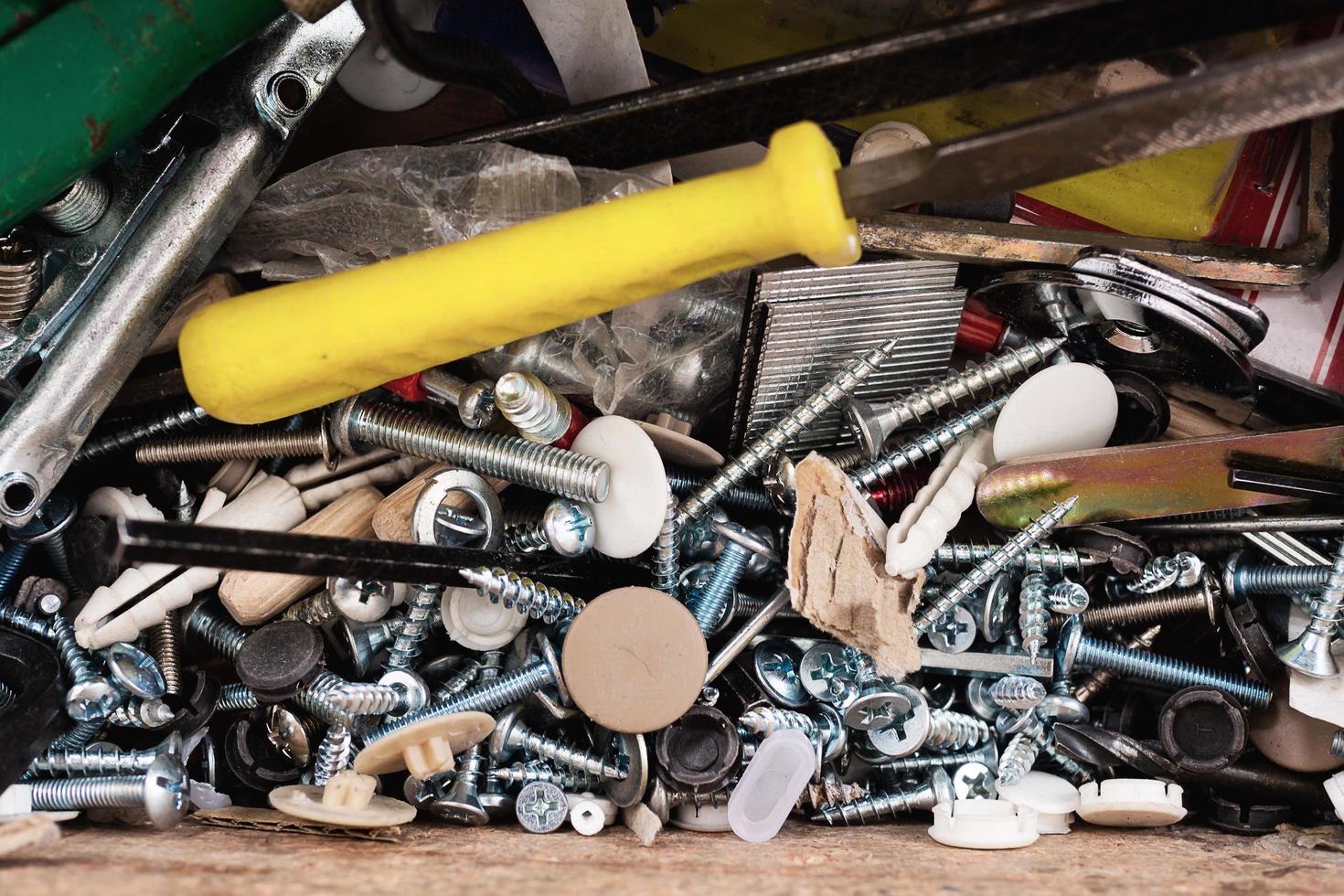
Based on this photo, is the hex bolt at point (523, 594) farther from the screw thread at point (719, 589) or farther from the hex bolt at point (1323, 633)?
the hex bolt at point (1323, 633)

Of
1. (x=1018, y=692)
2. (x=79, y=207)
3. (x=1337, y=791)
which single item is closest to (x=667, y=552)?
(x=1018, y=692)

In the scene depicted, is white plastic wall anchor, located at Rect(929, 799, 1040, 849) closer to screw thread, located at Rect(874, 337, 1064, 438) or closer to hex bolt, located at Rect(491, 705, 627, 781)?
hex bolt, located at Rect(491, 705, 627, 781)

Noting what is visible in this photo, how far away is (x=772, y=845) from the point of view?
4.78 feet

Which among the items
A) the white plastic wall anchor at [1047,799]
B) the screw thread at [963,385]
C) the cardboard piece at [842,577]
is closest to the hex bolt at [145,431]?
the cardboard piece at [842,577]

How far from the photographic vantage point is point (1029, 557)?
5.39 ft

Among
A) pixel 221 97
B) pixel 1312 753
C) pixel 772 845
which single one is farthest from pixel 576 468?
pixel 1312 753

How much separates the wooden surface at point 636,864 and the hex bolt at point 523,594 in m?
0.31

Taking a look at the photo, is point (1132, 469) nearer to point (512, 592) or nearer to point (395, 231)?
point (512, 592)

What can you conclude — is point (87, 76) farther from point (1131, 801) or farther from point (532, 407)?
point (1131, 801)

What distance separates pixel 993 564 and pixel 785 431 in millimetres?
362

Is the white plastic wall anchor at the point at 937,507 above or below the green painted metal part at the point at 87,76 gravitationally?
below

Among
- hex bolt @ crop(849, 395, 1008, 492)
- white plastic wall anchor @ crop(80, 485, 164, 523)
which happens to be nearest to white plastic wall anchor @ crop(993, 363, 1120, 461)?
hex bolt @ crop(849, 395, 1008, 492)

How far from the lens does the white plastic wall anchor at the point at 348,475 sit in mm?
1661

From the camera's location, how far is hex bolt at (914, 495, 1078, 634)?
1.58 m
